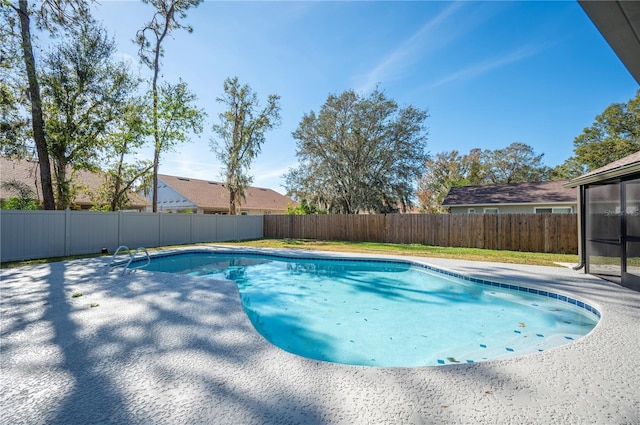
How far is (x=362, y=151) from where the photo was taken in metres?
19.7

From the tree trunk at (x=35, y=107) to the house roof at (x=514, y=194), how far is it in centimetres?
1854

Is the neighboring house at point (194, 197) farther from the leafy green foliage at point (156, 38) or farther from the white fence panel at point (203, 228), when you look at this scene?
the leafy green foliage at point (156, 38)

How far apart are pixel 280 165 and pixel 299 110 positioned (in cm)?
418

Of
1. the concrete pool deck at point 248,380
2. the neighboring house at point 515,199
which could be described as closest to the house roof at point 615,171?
the concrete pool deck at point 248,380

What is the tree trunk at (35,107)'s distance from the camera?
8.84 metres

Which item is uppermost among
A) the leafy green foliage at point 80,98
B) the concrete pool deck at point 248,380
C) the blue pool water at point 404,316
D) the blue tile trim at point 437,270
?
the leafy green foliage at point 80,98

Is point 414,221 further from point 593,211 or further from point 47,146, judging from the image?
point 47,146

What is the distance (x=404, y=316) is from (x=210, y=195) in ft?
74.1

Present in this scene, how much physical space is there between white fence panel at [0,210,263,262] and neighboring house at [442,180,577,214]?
45.1ft

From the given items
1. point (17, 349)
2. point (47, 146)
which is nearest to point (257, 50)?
point (47, 146)

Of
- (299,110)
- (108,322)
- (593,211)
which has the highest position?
(299,110)

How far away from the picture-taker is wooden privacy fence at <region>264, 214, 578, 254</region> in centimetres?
1082

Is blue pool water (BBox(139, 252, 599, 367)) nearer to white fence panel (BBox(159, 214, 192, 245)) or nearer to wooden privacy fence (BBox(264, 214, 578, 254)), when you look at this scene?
wooden privacy fence (BBox(264, 214, 578, 254))

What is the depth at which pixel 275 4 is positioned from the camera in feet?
27.1
